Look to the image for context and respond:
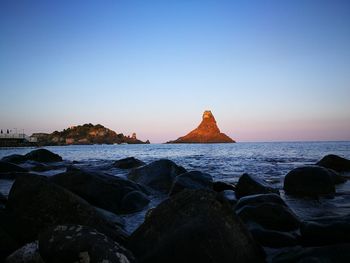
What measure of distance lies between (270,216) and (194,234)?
2435mm

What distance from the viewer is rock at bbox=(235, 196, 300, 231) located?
5.31 metres

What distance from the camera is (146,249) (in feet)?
12.0

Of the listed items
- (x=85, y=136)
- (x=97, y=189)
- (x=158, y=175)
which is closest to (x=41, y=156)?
(x=158, y=175)

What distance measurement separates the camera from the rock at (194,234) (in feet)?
11.1

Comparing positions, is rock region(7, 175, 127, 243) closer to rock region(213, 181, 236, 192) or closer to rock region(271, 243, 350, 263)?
rock region(271, 243, 350, 263)

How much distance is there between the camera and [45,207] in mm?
4336

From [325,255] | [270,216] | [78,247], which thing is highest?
[78,247]

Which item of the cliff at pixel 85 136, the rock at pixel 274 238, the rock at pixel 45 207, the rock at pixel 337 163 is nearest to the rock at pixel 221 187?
the rock at pixel 274 238

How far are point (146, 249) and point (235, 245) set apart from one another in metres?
1.08

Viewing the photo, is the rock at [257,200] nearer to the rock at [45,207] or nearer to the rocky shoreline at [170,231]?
the rocky shoreline at [170,231]

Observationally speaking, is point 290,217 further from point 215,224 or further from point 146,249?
point 146,249

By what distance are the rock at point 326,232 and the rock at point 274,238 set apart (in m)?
0.24

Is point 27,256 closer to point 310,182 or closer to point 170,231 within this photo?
point 170,231

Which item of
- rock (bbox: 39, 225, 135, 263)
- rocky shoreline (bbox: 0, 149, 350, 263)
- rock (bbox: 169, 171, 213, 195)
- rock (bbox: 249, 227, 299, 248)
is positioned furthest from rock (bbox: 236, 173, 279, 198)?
rock (bbox: 39, 225, 135, 263)
